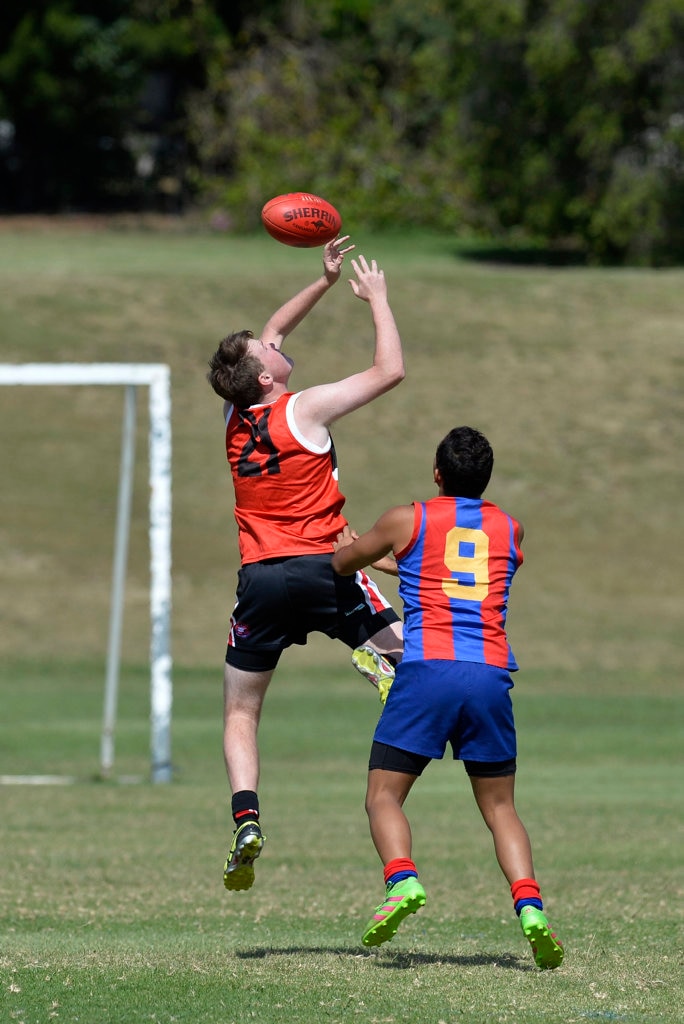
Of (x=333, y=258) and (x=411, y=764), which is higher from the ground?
(x=333, y=258)

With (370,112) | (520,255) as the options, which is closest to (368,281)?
(520,255)

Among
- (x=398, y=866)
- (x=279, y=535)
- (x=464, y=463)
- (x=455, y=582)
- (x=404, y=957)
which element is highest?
(x=464, y=463)

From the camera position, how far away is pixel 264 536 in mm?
6961

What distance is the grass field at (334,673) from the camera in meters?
6.47

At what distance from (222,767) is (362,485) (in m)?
15.9

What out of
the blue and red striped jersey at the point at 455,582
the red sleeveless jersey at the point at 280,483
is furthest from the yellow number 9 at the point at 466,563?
the red sleeveless jersey at the point at 280,483

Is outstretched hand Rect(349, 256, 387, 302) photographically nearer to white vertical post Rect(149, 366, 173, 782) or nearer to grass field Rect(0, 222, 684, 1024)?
grass field Rect(0, 222, 684, 1024)

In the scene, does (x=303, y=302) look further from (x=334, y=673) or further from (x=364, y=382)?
(x=334, y=673)

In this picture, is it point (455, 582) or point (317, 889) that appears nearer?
point (455, 582)

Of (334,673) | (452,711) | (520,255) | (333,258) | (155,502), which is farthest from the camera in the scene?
(520,255)

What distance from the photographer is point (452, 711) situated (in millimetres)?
6297

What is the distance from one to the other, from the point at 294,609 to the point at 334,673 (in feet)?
58.9

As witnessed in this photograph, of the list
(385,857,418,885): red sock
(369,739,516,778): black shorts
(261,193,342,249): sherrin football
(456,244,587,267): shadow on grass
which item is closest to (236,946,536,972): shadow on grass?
(385,857,418,885): red sock

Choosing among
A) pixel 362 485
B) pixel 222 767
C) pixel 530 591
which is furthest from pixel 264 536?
pixel 362 485
